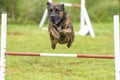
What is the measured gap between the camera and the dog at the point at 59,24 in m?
6.46

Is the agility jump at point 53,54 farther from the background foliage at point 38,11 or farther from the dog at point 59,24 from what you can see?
the background foliage at point 38,11

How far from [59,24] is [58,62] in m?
4.69

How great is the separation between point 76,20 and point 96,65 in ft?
37.2

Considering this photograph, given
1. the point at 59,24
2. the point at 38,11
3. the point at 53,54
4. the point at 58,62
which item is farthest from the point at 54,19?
the point at 38,11

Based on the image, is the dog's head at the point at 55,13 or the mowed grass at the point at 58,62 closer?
the dog's head at the point at 55,13

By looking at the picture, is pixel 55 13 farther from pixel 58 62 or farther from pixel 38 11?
pixel 38 11

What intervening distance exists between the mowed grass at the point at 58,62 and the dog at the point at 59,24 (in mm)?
2421

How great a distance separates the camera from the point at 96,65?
10938 mm

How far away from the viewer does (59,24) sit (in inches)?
261

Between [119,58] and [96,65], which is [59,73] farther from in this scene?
[119,58]

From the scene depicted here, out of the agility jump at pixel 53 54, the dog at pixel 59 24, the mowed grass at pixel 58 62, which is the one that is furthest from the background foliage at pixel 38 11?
the dog at pixel 59 24

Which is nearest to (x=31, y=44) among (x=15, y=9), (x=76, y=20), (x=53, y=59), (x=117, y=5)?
(x=53, y=59)

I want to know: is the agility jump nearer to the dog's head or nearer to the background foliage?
the dog's head

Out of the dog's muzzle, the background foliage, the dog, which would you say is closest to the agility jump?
the dog
